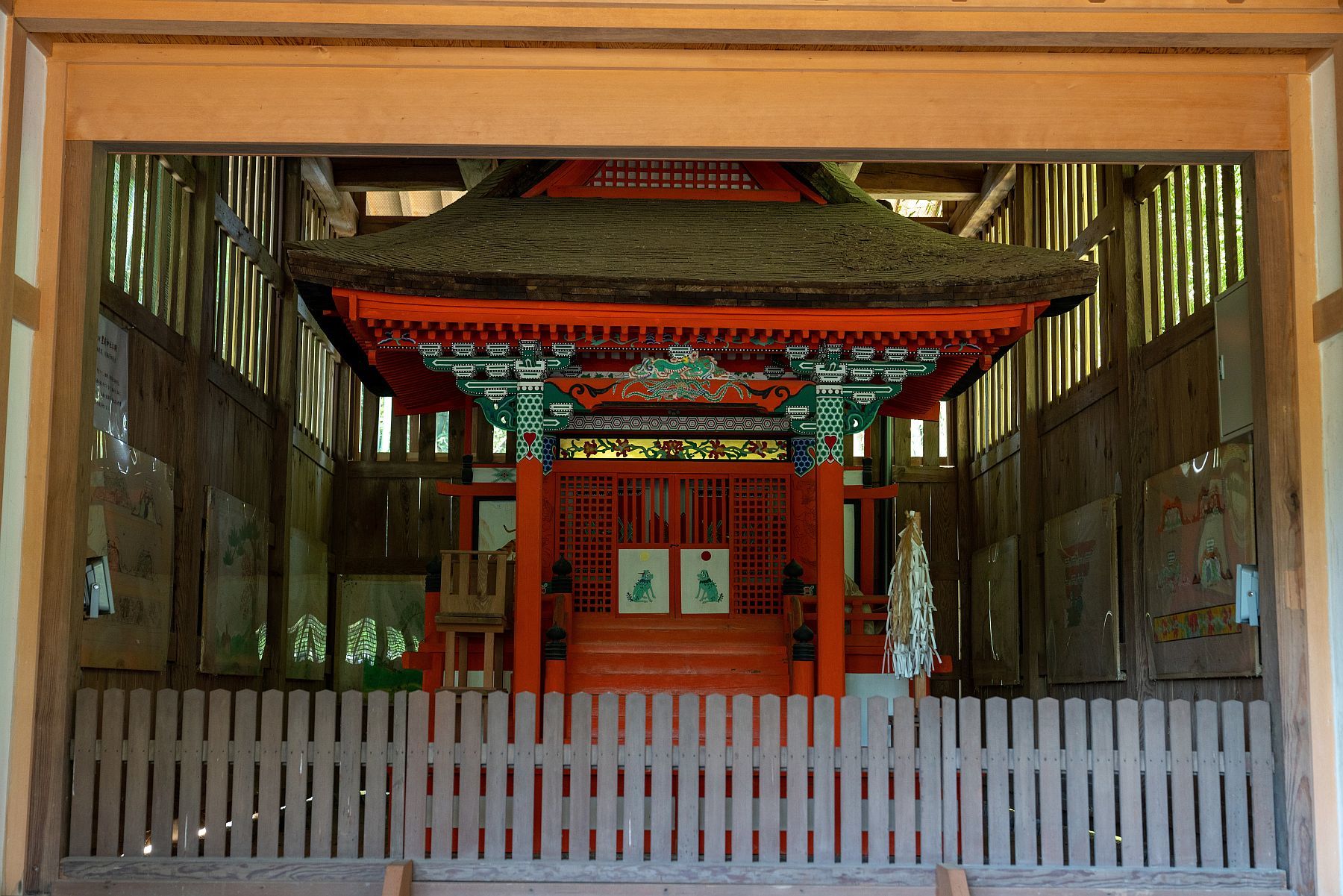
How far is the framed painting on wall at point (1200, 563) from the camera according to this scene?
8.69 m

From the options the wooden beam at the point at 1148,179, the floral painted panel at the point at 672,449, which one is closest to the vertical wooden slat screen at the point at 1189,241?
the wooden beam at the point at 1148,179

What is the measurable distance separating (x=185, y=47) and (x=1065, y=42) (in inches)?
161

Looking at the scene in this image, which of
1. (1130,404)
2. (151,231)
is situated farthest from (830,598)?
(151,231)

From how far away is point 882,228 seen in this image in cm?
1077

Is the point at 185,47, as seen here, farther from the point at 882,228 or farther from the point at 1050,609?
the point at 1050,609

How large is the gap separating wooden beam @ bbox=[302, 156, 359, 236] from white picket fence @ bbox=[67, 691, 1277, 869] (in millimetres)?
9255

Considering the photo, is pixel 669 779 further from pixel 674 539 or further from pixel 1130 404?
pixel 1130 404

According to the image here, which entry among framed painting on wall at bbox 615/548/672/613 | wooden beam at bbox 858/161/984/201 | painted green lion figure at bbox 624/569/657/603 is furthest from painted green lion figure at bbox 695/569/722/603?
wooden beam at bbox 858/161/984/201

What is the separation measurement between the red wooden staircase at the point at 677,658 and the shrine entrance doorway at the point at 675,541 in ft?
0.31

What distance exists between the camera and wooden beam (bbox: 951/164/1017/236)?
14961mm

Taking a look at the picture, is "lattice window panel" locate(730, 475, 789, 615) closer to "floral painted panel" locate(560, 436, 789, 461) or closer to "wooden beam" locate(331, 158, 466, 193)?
"floral painted panel" locate(560, 436, 789, 461)

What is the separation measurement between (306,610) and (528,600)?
6.64 m

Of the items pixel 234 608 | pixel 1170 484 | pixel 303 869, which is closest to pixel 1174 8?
pixel 1170 484

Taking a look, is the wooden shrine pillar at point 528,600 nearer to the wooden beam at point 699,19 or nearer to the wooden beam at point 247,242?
the wooden beam at point 699,19
